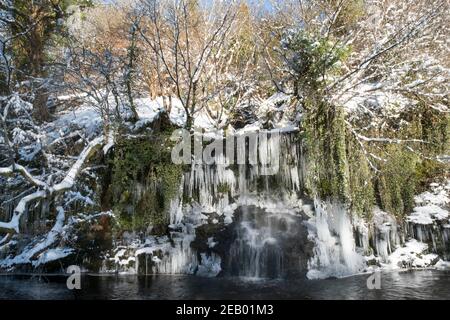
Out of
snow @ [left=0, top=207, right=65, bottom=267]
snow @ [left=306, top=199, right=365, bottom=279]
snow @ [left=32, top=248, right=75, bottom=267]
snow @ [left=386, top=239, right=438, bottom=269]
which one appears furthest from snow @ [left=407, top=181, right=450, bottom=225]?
snow @ [left=0, top=207, right=65, bottom=267]

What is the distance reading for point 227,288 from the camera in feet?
25.1

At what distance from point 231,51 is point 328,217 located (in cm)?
745

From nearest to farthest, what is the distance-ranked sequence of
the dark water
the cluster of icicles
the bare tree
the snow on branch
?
the dark water
the snow on branch
the cluster of icicles
the bare tree

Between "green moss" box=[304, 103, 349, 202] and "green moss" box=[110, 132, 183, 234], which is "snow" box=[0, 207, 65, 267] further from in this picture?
"green moss" box=[304, 103, 349, 202]

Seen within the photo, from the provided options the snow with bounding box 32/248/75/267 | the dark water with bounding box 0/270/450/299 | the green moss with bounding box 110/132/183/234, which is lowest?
the dark water with bounding box 0/270/450/299

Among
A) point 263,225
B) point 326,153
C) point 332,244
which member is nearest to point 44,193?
point 263,225

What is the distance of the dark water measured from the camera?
6922mm

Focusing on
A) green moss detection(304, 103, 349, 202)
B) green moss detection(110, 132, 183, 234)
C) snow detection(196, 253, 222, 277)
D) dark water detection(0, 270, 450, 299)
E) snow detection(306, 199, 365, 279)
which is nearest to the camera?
dark water detection(0, 270, 450, 299)

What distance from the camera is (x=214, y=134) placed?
11180 mm

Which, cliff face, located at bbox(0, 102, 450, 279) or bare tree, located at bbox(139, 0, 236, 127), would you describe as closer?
cliff face, located at bbox(0, 102, 450, 279)

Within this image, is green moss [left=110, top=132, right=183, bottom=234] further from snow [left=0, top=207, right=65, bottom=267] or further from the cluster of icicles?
snow [left=0, top=207, right=65, bottom=267]

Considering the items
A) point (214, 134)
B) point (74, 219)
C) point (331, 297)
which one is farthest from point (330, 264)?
point (74, 219)

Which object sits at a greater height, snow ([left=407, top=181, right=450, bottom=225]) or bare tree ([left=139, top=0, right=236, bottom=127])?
bare tree ([left=139, top=0, right=236, bottom=127])

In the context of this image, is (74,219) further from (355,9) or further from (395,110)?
(355,9)
